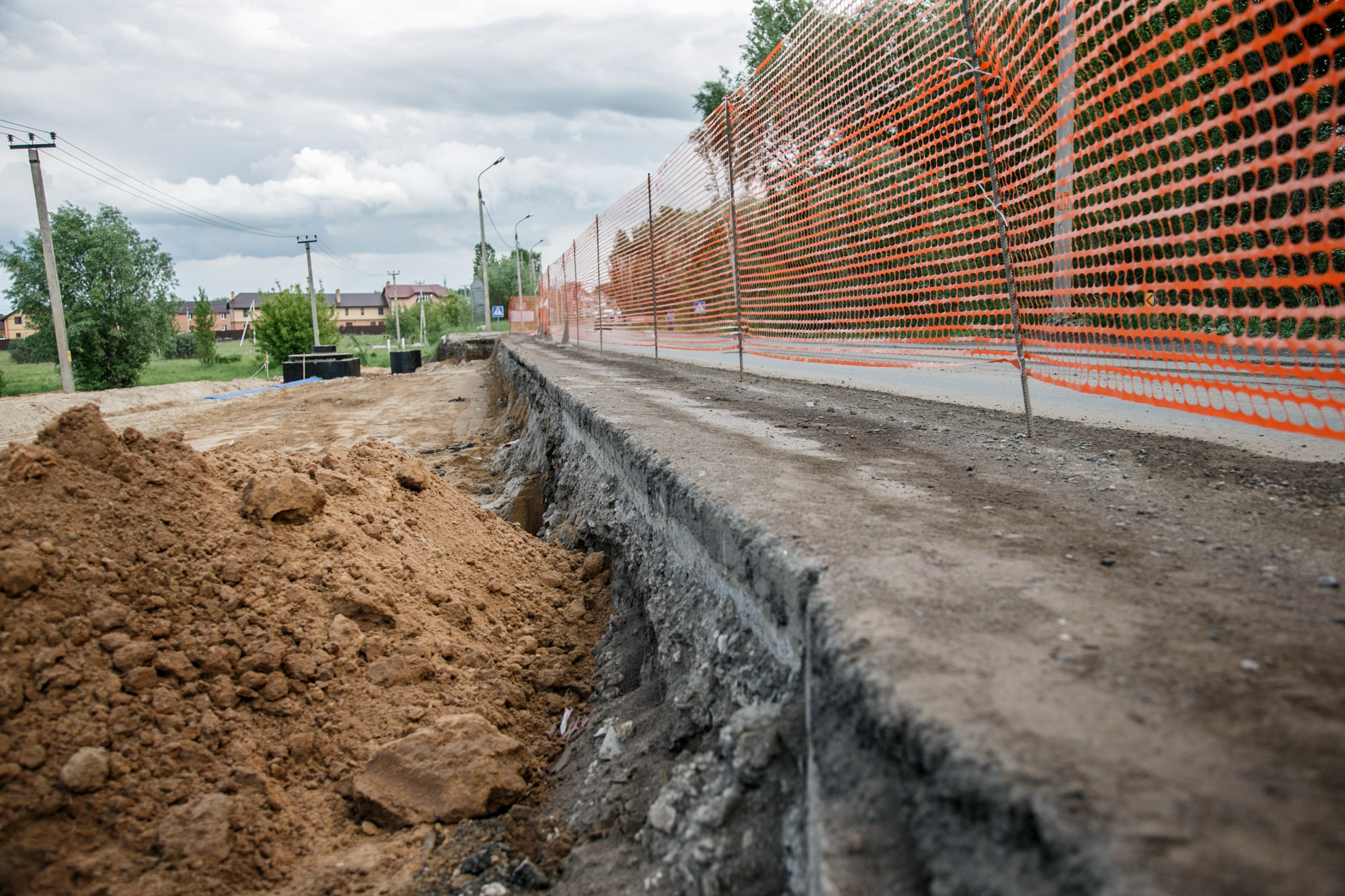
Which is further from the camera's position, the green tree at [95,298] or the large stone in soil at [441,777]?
the green tree at [95,298]

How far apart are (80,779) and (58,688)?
0.33 m

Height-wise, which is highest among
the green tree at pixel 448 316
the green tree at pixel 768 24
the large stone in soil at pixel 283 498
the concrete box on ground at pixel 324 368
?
the green tree at pixel 768 24

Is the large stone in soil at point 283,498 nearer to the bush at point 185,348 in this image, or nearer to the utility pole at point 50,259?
the utility pole at point 50,259

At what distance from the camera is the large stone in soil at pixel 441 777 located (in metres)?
2.12

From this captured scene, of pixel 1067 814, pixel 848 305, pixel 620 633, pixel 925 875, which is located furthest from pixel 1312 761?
pixel 848 305

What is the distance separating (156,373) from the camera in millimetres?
40938

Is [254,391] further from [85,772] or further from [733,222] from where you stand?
[85,772]

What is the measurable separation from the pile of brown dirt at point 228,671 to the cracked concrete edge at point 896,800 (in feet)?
3.14

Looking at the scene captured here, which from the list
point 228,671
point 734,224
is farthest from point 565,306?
point 228,671

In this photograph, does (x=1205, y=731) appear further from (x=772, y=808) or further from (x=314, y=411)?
(x=314, y=411)

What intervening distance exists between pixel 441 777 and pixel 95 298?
42594 millimetres

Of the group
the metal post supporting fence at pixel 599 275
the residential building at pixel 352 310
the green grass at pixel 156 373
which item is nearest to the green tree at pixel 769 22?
the metal post supporting fence at pixel 599 275

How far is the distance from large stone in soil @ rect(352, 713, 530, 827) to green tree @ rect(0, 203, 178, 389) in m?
41.2

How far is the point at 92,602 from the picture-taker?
2.33m
